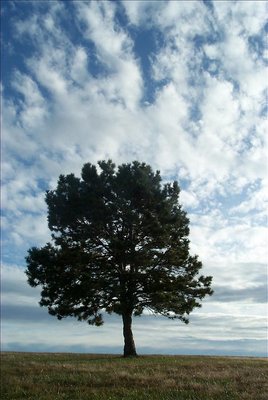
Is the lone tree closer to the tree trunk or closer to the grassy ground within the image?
the tree trunk

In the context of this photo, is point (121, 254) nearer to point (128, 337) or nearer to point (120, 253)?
point (120, 253)

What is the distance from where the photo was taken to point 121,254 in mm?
34094

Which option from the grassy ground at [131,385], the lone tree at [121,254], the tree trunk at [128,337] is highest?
the lone tree at [121,254]

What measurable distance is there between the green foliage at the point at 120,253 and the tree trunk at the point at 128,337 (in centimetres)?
51

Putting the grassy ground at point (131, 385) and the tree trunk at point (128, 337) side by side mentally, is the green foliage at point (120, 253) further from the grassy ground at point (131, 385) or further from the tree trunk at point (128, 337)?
the grassy ground at point (131, 385)

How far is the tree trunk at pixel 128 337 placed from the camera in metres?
33.3

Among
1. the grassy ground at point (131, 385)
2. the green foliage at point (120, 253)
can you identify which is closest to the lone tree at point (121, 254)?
the green foliage at point (120, 253)

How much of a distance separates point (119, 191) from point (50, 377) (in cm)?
1760

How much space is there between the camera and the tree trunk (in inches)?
1313

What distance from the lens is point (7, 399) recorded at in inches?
600

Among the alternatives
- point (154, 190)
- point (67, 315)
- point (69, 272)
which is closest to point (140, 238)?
point (154, 190)

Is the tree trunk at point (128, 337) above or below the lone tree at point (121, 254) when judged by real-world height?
below

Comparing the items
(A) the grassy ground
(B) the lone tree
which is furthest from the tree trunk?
(A) the grassy ground

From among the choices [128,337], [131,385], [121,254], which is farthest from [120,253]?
[131,385]
